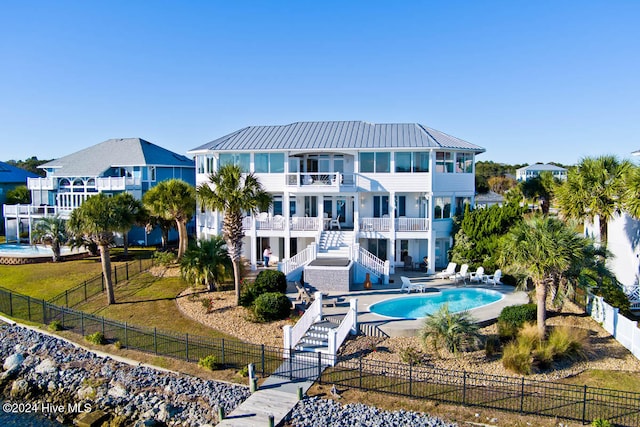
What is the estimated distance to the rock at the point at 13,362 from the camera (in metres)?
18.7

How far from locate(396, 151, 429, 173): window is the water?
2159 cm

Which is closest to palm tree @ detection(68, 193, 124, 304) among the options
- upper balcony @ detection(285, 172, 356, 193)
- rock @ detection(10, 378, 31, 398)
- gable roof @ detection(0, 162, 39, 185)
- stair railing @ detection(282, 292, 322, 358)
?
rock @ detection(10, 378, 31, 398)

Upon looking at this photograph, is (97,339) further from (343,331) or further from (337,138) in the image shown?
(337,138)

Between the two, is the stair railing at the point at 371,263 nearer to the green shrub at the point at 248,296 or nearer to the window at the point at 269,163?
the green shrub at the point at 248,296

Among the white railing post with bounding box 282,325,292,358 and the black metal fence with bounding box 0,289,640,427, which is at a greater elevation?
the white railing post with bounding box 282,325,292,358

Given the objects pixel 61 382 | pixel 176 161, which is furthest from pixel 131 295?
pixel 176 161

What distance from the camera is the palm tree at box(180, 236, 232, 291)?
23109mm

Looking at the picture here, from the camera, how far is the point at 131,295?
2467 cm

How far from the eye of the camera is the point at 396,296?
23656mm

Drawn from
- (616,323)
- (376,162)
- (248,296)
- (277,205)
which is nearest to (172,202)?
(277,205)

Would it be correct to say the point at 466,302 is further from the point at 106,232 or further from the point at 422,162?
the point at 106,232

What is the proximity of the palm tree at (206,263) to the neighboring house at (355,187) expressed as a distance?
447 centimetres

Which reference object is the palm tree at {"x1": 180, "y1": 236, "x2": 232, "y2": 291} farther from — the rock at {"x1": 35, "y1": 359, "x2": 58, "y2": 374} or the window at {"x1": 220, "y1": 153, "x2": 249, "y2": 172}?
the window at {"x1": 220, "y1": 153, "x2": 249, "y2": 172}

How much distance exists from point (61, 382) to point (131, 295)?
770 cm
